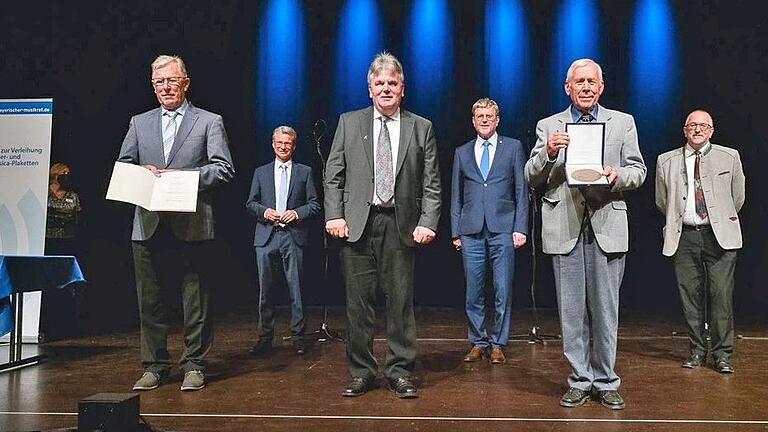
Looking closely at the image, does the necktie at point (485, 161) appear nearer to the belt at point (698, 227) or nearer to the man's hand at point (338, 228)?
the belt at point (698, 227)

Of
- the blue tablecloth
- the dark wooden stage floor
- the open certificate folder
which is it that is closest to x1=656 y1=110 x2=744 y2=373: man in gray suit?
the dark wooden stage floor

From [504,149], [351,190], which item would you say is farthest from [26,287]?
[504,149]

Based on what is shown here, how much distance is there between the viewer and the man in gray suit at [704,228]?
181 inches

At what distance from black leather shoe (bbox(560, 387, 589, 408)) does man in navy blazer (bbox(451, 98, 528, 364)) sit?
1.31 meters

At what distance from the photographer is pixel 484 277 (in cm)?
496

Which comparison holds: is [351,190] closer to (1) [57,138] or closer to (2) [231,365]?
(2) [231,365]

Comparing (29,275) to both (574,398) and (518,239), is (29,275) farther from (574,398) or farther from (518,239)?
(574,398)

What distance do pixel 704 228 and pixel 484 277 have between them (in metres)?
1.35

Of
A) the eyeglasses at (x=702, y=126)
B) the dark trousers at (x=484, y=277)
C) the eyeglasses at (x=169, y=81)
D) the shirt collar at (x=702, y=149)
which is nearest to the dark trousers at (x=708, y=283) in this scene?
the shirt collar at (x=702, y=149)

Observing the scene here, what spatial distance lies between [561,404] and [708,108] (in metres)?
5.39

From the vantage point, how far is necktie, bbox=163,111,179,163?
3945 mm

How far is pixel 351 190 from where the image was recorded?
3777 mm

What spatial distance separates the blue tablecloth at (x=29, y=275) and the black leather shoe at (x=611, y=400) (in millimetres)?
3201

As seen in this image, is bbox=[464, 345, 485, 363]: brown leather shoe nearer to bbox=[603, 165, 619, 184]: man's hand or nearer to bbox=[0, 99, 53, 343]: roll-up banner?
bbox=[603, 165, 619, 184]: man's hand
